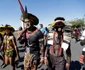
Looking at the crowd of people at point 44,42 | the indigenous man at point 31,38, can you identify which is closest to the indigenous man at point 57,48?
the crowd of people at point 44,42

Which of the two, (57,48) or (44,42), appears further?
(44,42)

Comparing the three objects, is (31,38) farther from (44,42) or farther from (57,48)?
(57,48)

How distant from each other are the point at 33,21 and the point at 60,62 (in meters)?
1.23

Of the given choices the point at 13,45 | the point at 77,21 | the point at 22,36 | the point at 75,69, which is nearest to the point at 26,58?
the point at 22,36

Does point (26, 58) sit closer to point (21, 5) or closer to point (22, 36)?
point (22, 36)

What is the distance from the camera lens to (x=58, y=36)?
5.12 m

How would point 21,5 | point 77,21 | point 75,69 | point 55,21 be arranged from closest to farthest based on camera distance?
point 55,21, point 21,5, point 75,69, point 77,21

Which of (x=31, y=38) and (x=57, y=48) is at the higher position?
(x=31, y=38)

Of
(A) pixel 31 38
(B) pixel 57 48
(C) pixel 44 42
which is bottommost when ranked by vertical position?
(B) pixel 57 48

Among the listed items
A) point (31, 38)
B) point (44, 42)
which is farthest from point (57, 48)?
point (31, 38)

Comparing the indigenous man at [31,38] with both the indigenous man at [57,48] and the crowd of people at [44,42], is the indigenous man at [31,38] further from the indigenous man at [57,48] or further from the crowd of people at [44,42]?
the indigenous man at [57,48]

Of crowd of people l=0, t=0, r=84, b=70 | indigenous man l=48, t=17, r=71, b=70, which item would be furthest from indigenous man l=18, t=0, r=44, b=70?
indigenous man l=48, t=17, r=71, b=70

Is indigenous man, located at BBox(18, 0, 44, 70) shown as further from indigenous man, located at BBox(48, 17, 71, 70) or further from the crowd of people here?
indigenous man, located at BBox(48, 17, 71, 70)

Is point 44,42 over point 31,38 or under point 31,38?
under
